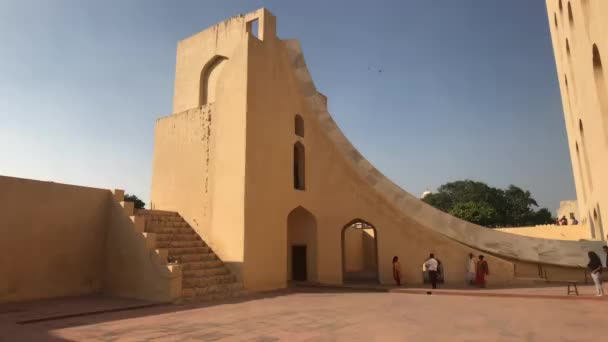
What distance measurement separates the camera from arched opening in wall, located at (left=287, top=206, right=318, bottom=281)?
10922 millimetres

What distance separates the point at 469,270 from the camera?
33.2ft

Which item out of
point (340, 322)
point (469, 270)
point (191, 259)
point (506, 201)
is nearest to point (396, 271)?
point (469, 270)

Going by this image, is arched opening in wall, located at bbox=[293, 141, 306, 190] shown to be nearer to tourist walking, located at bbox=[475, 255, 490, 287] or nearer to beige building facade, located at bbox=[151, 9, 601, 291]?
beige building facade, located at bbox=[151, 9, 601, 291]

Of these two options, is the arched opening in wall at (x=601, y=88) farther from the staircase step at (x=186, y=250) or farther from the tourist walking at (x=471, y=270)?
the staircase step at (x=186, y=250)

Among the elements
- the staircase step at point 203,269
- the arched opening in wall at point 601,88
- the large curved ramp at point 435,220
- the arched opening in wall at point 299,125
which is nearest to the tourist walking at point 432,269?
the large curved ramp at point 435,220

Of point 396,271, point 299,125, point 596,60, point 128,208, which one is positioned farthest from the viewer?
point 299,125

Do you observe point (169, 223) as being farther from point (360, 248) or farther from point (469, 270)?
point (360, 248)

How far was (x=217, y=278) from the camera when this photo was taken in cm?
811

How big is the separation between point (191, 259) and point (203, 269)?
392mm

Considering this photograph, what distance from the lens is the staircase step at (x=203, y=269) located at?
7798 millimetres

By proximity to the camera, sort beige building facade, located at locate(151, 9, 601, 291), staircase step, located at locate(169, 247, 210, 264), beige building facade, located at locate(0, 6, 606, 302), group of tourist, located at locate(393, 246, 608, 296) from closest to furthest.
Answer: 1. beige building facade, located at locate(0, 6, 606, 302)
2. staircase step, located at locate(169, 247, 210, 264)
3. beige building facade, located at locate(151, 9, 601, 291)
4. group of tourist, located at locate(393, 246, 608, 296)

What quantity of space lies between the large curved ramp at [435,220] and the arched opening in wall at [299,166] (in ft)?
3.00

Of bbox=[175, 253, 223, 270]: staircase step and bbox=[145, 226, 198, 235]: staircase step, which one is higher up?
bbox=[145, 226, 198, 235]: staircase step

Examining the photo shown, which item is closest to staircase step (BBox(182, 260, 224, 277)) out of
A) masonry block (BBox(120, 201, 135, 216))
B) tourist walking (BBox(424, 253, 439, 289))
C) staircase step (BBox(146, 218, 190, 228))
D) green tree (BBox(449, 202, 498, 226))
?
staircase step (BBox(146, 218, 190, 228))
